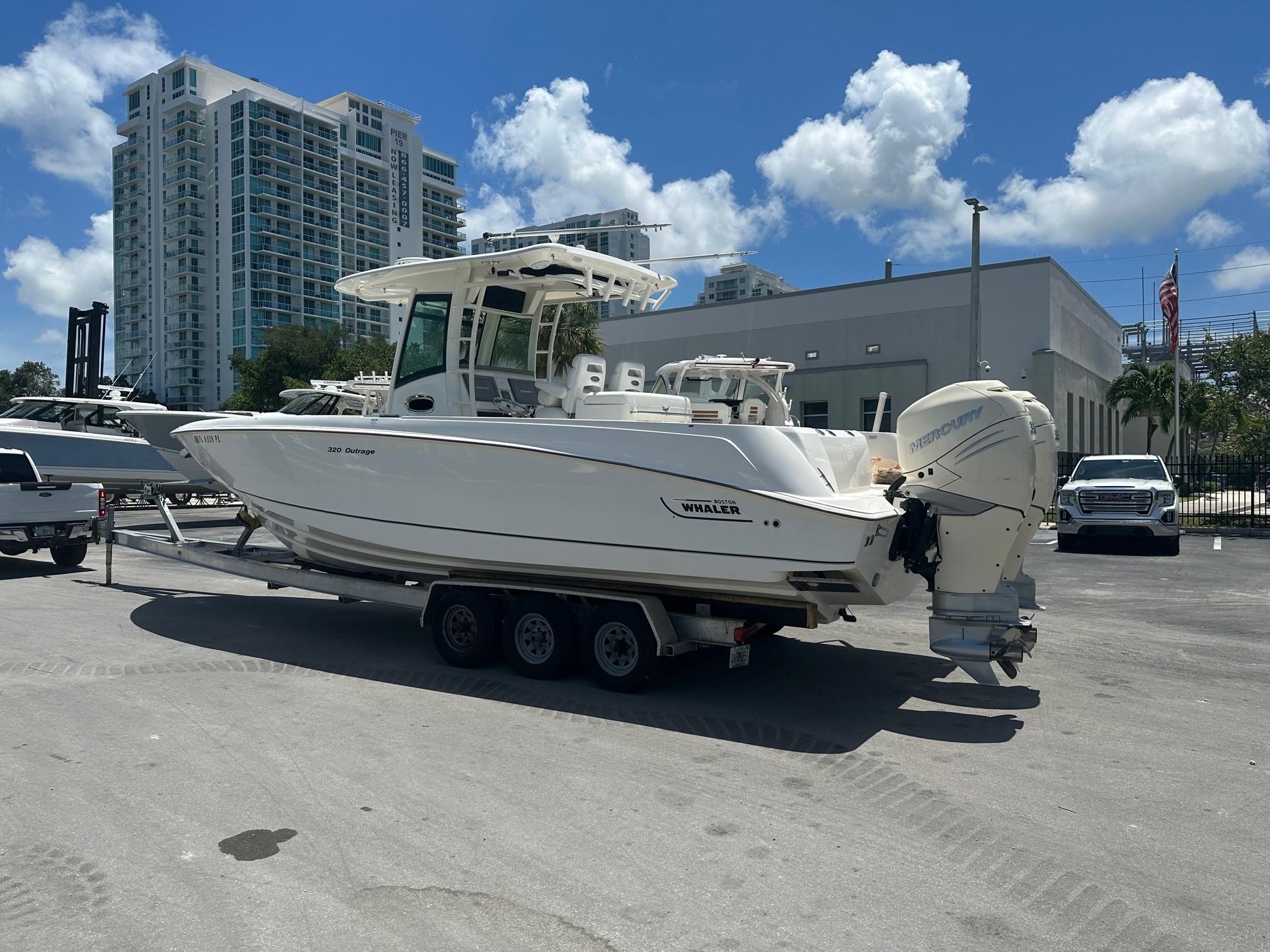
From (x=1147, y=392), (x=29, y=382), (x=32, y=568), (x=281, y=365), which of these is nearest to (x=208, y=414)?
(x=32, y=568)

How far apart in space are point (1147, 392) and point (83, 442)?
3742cm

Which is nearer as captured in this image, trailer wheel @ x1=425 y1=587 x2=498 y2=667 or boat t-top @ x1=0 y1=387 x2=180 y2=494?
trailer wheel @ x1=425 y1=587 x2=498 y2=667

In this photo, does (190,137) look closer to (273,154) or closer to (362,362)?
(273,154)

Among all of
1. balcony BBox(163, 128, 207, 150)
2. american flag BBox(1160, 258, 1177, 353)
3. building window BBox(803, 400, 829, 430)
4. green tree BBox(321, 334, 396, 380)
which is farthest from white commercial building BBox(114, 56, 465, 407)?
american flag BBox(1160, 258, 1177, 353)

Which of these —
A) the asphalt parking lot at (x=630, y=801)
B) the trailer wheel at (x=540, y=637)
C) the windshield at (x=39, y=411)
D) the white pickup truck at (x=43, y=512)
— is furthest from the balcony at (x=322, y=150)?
the trailer wheel at (x=540, y=637)

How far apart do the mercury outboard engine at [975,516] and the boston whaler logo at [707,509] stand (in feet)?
3.53

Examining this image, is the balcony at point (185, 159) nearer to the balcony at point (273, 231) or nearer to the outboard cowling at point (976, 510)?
the balcony at point (273, 231)

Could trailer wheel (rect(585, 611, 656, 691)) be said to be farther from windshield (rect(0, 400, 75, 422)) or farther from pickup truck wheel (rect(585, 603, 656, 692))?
windshield (rect(0, 400, 75, 422))

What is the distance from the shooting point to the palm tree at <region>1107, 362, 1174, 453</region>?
38344 mm

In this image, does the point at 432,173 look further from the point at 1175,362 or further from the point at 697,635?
the point at 697,635

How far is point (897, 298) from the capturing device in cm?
3173

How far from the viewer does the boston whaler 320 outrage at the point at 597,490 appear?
5848mm

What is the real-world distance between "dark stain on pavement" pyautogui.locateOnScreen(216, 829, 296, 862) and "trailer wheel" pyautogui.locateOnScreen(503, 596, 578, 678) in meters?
2.79

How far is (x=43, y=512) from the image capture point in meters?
12.5
